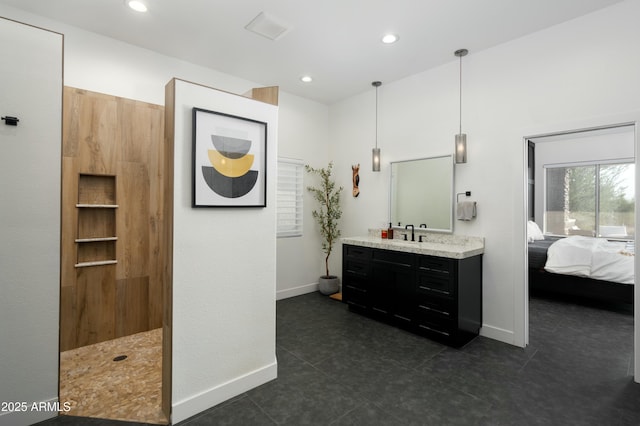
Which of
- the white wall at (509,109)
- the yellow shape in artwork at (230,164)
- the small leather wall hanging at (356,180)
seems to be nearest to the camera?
the yellow shape in artwork at (230,164)

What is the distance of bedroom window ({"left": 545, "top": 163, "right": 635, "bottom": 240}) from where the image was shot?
6.32 metres

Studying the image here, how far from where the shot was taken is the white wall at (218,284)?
2.02 m

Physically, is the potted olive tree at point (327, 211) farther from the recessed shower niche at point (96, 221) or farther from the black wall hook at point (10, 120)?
the black wall hook at point (10, 120)

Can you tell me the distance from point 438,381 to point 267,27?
3580 mm

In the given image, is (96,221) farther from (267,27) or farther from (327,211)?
(327,211)

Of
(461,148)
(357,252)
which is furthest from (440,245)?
(461,148)

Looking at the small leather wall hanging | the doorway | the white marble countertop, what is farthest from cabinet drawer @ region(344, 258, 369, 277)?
the doorway

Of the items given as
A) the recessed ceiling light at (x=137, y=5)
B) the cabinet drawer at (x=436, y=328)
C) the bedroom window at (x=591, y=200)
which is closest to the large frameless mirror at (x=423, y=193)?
the cabinet drawer at (x=436, y=328)

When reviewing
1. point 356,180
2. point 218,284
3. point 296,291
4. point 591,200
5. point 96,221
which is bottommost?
point 296,291

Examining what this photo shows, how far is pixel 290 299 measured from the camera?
15.5 ft

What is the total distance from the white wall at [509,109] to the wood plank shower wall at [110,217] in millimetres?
3132

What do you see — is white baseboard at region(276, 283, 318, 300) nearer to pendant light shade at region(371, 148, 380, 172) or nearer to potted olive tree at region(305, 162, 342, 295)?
potted olive tree at region(305, 162, 342, 295)

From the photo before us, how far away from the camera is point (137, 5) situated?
8.93 feet

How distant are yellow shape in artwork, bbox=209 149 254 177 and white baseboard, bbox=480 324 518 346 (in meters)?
3.09
